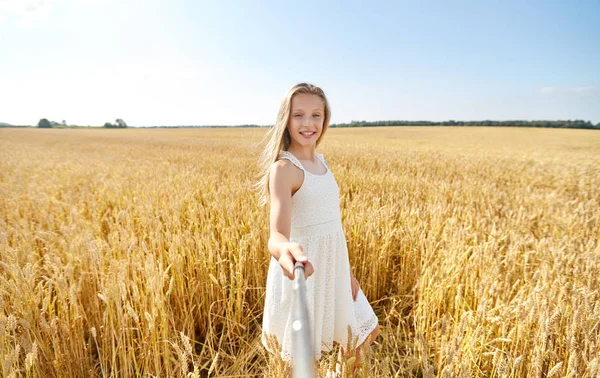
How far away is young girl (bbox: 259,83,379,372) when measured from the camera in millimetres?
1448

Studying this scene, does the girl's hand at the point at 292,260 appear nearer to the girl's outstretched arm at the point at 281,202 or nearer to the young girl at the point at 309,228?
the girl's outstretched arm at the point at 281,202

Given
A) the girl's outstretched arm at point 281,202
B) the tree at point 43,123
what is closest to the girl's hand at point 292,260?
the girl's outstretched arm at point 281,202

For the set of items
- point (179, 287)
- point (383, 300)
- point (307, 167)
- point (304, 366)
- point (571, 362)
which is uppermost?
point (307, 167)

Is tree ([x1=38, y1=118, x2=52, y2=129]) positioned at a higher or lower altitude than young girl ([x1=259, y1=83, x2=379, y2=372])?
higher

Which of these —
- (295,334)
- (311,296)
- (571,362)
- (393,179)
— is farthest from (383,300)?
(393,179)

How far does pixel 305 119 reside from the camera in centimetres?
146

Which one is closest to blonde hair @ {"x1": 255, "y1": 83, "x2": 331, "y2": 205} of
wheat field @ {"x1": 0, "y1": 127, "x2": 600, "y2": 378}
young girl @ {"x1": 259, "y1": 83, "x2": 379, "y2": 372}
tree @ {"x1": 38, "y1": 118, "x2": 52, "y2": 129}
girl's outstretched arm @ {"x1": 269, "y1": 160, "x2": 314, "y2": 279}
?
young girl @ {"x1": 259, "y1": 83, "x2": 379, "y2": 372}

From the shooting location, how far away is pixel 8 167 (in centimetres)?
871

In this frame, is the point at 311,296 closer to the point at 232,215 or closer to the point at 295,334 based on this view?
the point at 295,334

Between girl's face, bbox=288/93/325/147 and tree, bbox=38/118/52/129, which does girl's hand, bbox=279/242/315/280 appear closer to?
girl's face, bbox=288/93/325/147

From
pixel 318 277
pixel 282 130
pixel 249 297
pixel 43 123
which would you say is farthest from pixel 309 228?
pixel 43 123

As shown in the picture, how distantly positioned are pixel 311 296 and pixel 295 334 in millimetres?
1075

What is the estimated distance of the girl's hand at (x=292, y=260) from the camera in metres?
0.79

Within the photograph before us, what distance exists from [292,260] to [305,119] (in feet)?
2.56
